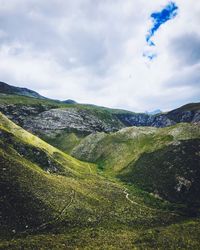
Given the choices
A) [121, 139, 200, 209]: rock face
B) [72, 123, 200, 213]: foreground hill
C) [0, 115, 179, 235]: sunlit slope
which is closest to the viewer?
[0, 115, 179, 235]: sunlit slope

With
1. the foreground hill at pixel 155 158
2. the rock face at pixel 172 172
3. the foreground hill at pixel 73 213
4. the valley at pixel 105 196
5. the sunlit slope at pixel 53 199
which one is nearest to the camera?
the foreground hill at pixel 73 213

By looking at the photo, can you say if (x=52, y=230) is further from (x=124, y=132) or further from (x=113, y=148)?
(x=124, y=132)

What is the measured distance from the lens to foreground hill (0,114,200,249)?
221 ft

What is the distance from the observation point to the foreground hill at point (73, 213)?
67438 millimetres

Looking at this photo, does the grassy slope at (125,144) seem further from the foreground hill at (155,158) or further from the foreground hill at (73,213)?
the foreground hill at (73,213)

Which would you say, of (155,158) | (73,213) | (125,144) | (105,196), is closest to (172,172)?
(155,158)

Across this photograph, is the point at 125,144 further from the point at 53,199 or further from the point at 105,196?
Result: the point at 53,199

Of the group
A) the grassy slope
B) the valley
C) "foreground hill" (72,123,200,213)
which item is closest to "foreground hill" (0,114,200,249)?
the valley

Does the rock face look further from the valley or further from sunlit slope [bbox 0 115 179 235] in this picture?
sunlit slope [bbox 0 115 179 235]

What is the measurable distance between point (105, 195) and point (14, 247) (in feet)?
148

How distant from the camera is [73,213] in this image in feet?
271

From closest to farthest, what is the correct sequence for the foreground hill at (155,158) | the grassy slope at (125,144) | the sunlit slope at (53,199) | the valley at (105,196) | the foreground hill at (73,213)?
the foreground hill at (73,213), the valley at (105,196), the sunlit slope at (53,199), the foreground hill at (155,158), the grassy slope at (125,144)

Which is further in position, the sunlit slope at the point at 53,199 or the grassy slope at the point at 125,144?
the grassy slope at the point at 125,144

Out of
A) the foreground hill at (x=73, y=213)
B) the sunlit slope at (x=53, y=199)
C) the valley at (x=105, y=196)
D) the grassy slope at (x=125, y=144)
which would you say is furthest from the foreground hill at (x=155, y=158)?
the sunlit slope at (x=53, y=199)
